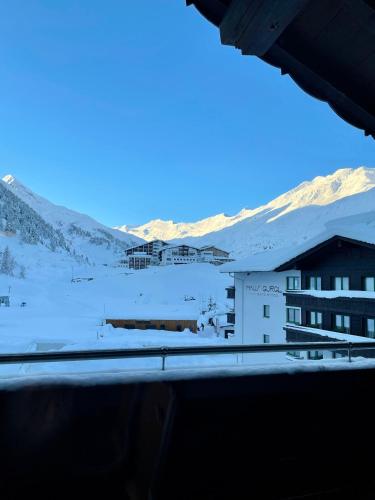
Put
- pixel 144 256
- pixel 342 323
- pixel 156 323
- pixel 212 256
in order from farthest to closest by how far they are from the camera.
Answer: pixel 144 256, pixel 212 256, pixel 156 323, pixel 342 323

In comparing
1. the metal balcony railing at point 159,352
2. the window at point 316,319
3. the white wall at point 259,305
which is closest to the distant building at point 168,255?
the white wall at point 259,305

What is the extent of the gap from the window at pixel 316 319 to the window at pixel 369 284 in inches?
94.1

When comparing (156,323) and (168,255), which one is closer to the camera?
(156,323)

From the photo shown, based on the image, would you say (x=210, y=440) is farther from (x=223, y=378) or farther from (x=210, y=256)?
(x=210, y=256)

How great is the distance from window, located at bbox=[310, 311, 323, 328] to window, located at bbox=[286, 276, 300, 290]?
181 centimetres

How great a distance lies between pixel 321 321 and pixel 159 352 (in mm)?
14227

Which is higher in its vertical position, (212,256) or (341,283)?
(212,256)

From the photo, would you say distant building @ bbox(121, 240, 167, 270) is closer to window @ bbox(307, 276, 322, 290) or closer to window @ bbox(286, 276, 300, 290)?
window @ bbox(286, 276, 300, 290)

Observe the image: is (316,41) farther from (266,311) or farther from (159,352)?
(266,311)

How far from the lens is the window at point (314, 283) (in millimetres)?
15768

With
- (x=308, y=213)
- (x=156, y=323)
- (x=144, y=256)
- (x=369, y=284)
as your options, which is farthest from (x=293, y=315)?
(x=308, y=213)

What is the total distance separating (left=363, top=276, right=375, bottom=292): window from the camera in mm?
A: 13039

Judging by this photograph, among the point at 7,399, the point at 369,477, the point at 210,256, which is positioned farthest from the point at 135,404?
the point at 210,256

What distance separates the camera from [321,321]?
49.1 ft
